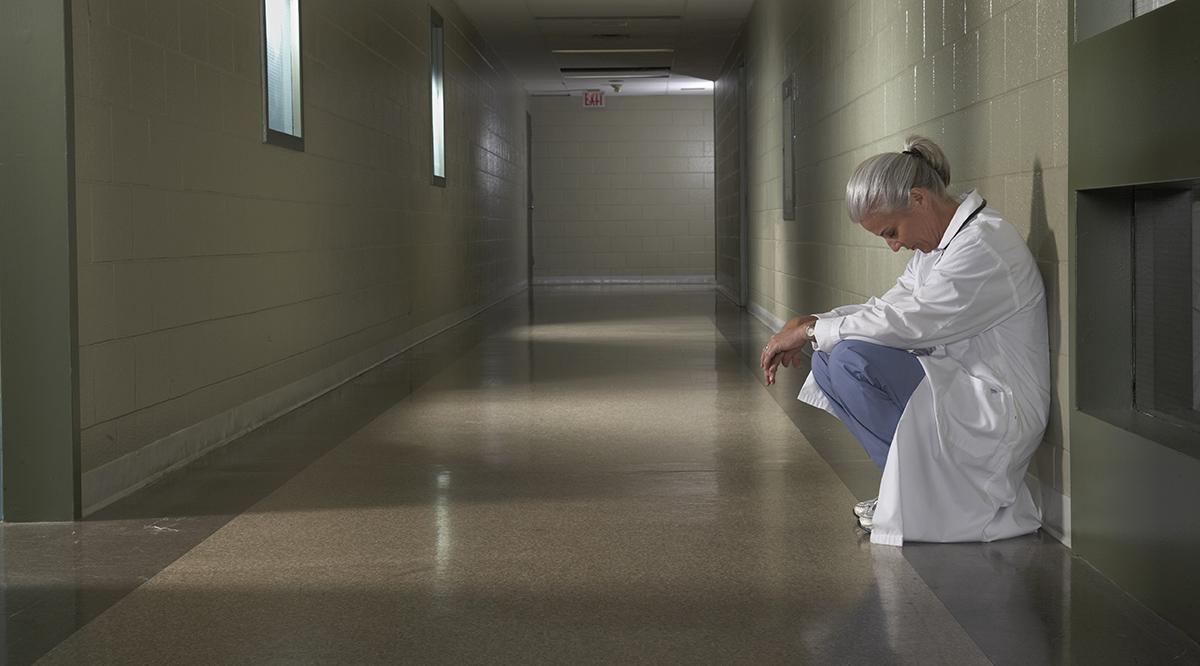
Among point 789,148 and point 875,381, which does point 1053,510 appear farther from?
point 789,148

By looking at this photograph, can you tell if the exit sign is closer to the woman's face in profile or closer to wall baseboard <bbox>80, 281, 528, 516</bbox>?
wall baseboard <bbox>80, 281, 528, 516</bbox>

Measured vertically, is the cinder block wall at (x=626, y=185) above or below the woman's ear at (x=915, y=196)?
above

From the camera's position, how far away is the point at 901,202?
317 cm

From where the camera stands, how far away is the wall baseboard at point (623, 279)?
18938 mm

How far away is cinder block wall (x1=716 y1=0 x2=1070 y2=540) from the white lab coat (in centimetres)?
10

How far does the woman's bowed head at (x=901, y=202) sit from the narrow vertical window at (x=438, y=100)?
697cm

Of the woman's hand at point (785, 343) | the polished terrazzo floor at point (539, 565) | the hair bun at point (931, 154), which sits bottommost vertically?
the polished terrazzo floor at point (539, 565)

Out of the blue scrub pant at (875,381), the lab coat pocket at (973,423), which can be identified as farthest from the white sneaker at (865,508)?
the lab coat pocket at (973,423)

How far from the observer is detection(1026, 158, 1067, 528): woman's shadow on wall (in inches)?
122

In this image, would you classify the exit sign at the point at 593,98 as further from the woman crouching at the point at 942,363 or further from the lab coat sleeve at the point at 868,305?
the woman crouching at the point at 942,363

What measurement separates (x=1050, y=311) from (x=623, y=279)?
1598 centimetres

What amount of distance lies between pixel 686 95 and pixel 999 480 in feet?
52.9

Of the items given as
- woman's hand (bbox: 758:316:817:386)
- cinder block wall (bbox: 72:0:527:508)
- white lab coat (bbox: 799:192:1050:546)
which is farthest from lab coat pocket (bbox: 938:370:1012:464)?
cinder block wall (bbox: 72:0:527:508)

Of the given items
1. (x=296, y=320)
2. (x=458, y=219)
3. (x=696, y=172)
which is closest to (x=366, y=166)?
(x=296, y=320)
